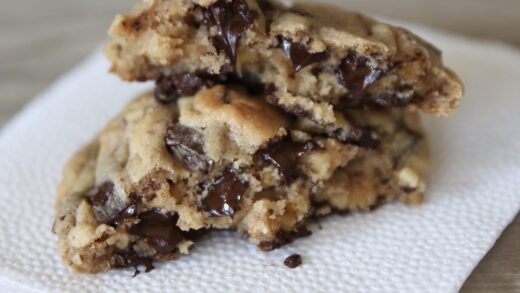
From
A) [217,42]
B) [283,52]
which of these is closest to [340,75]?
[283,52]

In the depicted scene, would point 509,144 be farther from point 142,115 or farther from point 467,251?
point 142,115

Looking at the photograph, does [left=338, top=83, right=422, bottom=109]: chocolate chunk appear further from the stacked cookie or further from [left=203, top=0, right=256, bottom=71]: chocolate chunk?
[left=203, top=0, right=256, bottom=71]: chocolate chunk

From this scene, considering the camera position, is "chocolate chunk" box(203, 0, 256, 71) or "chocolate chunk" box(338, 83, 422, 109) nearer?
"chocolate chunk" box(203, 0, 256, 71)

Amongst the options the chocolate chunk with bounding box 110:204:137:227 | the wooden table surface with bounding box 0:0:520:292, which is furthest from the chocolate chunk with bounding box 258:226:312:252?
the wooden table surface with bounding box 0:0:520:292

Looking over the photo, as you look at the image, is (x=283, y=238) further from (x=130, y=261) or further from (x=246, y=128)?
(x=130, y=261)

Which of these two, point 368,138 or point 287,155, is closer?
point 287,155

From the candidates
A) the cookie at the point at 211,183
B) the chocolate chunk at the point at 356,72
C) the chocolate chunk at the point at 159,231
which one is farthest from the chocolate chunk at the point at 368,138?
the chocolate chunk at the point at 159,231

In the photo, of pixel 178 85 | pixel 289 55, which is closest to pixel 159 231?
pixel 178 85
